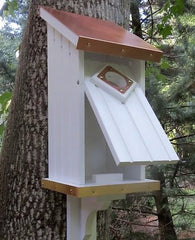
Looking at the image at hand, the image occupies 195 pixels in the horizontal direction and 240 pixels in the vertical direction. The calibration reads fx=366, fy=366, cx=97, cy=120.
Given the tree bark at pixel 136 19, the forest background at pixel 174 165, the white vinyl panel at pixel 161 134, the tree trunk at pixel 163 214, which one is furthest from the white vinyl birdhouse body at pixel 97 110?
the tree bark at pixel 136 19

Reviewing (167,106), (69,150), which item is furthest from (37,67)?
(167,106)

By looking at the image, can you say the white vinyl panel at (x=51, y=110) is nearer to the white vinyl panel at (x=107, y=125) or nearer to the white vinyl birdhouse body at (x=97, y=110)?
the white vinyl birdhouse body at (x=97, y=110)

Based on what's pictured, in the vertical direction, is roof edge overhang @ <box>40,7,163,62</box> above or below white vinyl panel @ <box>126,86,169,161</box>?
above

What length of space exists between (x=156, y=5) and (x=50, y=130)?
10.7 feet

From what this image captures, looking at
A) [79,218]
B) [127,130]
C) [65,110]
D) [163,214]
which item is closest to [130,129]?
[127,130]

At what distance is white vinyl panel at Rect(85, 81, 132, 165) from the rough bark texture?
0.88 feet

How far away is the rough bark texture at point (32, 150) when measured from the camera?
135 cm

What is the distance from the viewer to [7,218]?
A: 1447mm

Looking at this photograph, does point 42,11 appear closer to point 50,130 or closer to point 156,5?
point 50,130

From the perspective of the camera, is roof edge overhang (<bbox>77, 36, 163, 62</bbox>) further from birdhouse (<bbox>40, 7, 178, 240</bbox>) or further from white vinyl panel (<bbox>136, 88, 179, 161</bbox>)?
white vinyl panel (<bbox>136, 88, 179, 161</bbox>)

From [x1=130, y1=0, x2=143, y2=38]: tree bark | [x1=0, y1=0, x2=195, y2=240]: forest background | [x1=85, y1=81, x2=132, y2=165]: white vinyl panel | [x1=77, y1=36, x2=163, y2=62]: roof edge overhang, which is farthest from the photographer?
[x1=130, y1=0, x2=143, y2=38]: tree bark

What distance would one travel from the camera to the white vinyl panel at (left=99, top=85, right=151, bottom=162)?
113 cm

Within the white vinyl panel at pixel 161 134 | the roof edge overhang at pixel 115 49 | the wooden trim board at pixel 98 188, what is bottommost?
the wooden trim board at pixel 98 188

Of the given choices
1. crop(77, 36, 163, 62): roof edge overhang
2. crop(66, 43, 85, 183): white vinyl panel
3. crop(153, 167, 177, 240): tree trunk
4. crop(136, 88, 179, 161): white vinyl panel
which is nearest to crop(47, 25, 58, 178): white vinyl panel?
crop(66, 43, 85, 183): white vinyl panel
